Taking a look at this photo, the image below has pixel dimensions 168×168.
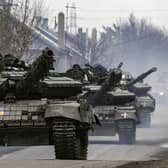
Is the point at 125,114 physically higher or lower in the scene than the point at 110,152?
higher

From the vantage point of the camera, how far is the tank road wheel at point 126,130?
22.6 meters

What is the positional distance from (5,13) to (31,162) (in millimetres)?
27235

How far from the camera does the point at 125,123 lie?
22.6m

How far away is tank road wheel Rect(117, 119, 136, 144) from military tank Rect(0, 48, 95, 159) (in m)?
6.01

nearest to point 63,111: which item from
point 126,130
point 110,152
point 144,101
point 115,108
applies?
point 110,152

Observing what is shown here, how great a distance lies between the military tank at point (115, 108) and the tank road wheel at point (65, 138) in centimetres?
711

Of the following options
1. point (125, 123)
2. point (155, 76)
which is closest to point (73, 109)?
point (125, 123)

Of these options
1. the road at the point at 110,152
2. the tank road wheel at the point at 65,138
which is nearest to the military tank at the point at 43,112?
the tank road wheel at the point at 65,138

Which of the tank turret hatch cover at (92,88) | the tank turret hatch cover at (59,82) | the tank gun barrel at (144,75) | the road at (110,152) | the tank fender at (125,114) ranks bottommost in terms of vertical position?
the road at (110,152)

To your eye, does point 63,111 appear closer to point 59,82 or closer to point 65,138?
point 65,138

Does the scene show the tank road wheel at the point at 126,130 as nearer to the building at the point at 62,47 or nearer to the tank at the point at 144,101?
the tank at the point at 144,101

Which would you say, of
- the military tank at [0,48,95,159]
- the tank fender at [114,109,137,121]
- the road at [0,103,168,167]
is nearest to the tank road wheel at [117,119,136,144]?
the tank fender at [114,109,137,121]

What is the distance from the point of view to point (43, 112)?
14914 mm

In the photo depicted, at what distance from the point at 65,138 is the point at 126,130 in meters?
8.29
